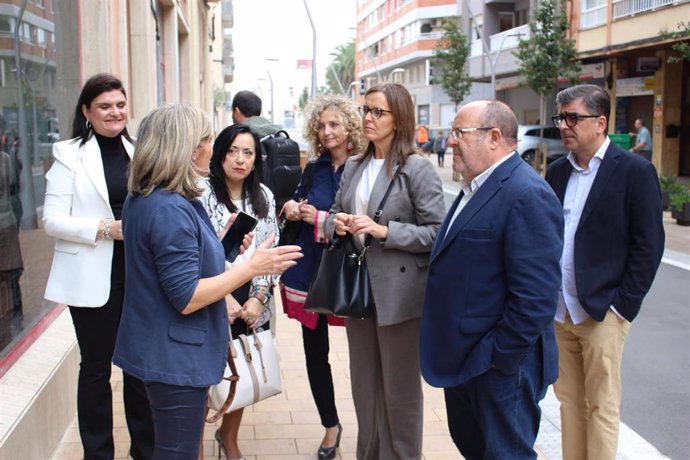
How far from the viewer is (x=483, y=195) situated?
307 centimetres

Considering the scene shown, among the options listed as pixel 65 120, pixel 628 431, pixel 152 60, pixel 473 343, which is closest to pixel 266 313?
pixel 473 343

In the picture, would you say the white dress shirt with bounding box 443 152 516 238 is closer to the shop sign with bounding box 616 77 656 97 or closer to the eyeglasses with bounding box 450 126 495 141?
the eyeglasses with bounding box 450 126 495 141

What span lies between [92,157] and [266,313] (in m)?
1.25

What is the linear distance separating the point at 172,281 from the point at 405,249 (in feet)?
4.44

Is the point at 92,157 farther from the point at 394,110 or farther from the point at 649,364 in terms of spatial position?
the point at 649,364

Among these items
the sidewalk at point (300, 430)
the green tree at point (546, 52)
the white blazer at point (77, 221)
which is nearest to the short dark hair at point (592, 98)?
the sidewalk at point (300, 430)

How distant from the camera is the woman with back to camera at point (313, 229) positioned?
4.53 meters

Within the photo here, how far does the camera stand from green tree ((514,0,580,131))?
89.4ft

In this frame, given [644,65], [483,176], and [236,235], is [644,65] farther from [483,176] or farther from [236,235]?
[483,176]

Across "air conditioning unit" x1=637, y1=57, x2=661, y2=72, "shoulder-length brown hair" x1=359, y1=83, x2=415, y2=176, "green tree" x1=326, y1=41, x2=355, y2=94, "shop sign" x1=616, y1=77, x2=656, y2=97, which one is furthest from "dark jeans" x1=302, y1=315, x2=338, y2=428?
"green tree" x1=326, y1=41, x2=355, y2=94

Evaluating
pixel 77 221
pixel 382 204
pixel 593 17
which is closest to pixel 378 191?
pixel 382 204

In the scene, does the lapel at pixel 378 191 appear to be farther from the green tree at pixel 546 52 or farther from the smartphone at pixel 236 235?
the green tree at pixel 546 52

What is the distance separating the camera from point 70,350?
15.9 feet

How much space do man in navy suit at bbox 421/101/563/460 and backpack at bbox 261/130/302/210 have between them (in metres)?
2.54
